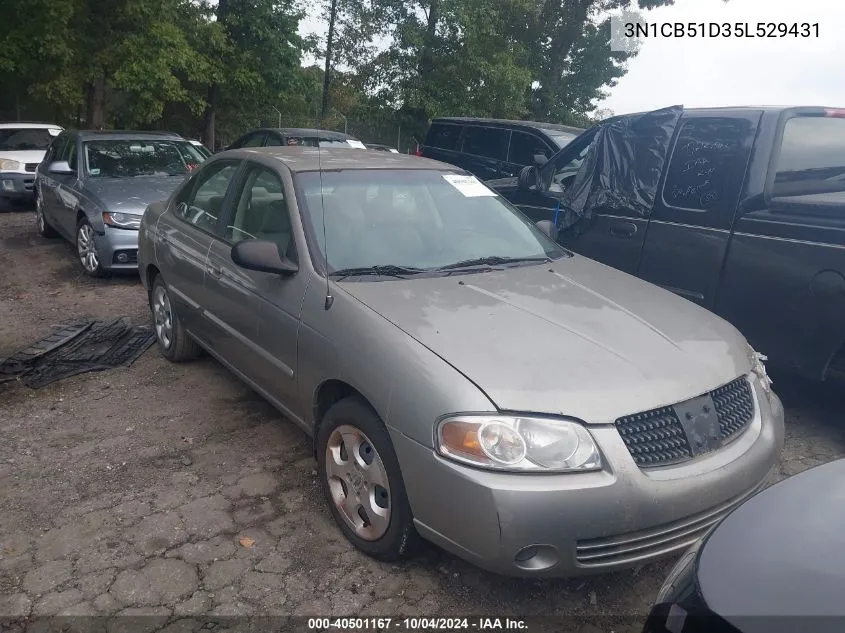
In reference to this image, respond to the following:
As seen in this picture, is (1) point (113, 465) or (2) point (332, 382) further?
(1) point (113, 465)

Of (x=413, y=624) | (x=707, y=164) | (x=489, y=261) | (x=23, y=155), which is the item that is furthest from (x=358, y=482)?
(x=23, y=155)

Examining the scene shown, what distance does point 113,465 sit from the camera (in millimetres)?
3846

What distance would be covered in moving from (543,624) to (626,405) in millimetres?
920

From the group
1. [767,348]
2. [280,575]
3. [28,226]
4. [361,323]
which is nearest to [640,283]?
[767,348]

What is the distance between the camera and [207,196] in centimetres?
473

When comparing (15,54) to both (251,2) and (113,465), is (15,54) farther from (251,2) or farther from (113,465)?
(113,465)

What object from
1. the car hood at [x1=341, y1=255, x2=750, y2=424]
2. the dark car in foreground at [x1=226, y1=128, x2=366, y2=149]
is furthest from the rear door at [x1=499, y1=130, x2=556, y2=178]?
the car hood at [x1=341, y1=255, x2=750, y2=424]

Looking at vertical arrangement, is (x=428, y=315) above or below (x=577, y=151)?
below

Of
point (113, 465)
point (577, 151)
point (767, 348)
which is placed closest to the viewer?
point (113, 465)

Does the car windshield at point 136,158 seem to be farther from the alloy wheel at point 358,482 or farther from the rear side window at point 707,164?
the alloy wheel at point 358,482

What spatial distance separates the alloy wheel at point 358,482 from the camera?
9.61 ft

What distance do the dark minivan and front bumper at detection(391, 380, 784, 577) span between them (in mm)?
7025

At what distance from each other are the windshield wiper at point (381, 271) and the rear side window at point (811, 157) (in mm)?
2508

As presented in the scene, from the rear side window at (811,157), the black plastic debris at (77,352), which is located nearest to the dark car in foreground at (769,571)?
the rear side window at (811,157)
